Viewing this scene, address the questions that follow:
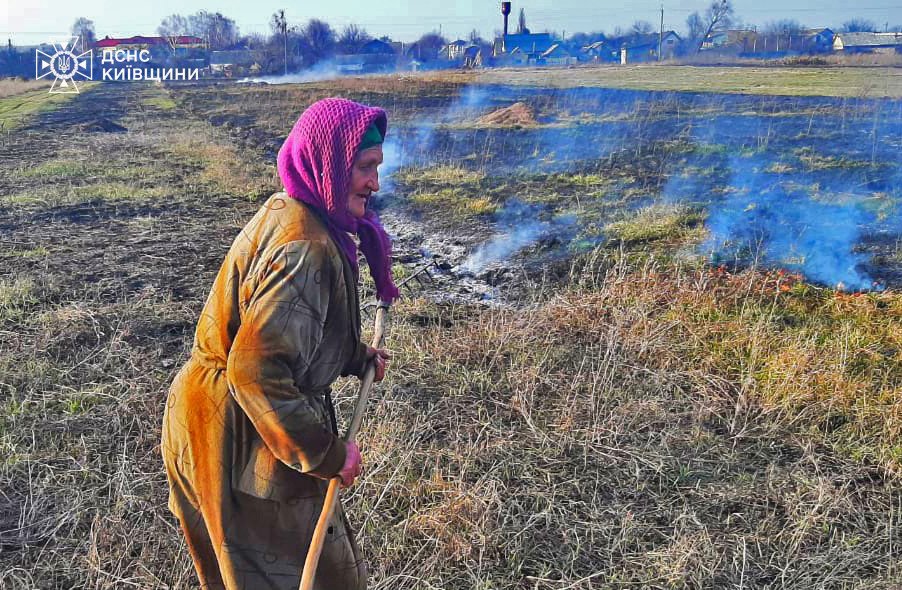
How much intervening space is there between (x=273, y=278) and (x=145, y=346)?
3.35 m

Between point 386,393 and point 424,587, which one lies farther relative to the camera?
point 386,393

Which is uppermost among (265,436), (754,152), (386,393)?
(754,152)

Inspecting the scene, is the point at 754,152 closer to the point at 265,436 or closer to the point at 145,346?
the point at 145,346

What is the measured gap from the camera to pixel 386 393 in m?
3.61

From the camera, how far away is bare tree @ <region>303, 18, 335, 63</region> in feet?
195

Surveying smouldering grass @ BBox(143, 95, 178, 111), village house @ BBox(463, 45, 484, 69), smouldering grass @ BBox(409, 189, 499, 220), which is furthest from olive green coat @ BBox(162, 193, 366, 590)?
village house @ BBox(463, 45, 484, 69)

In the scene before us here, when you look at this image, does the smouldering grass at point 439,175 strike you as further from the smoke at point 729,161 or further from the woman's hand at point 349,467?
the woman's hand at point 349,467

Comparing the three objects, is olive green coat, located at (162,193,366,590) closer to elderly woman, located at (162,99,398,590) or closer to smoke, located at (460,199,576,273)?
elderly woman, located at (162,99,398,590)

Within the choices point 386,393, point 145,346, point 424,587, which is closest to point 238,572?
point 424,587

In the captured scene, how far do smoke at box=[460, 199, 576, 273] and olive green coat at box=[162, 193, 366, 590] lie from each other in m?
4.75

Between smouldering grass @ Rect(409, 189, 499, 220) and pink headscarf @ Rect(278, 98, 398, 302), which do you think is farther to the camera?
smouldering grass @ Rect(409, 189, 499, 220)

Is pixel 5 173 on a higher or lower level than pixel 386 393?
higher

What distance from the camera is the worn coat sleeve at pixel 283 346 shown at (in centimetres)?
145

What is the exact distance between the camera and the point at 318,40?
61.9 metres
